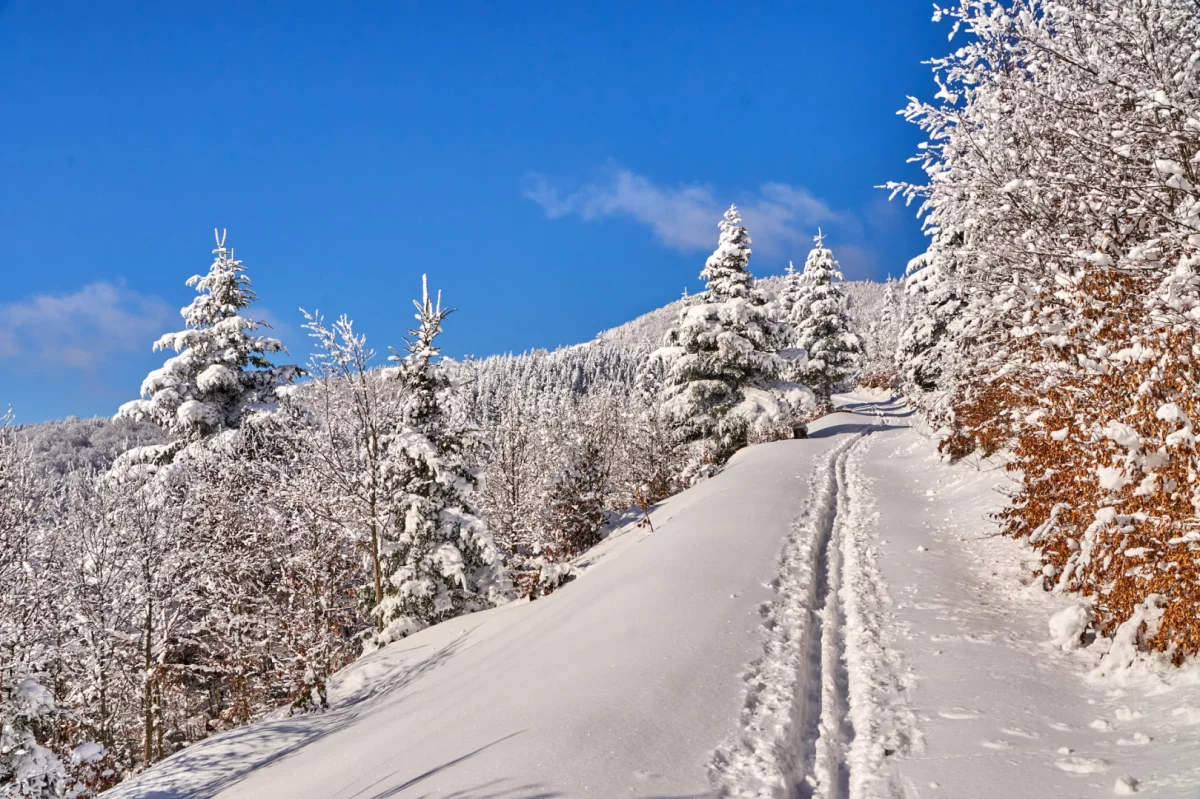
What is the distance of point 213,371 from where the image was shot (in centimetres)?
2034

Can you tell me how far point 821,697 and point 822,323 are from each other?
37384 millimetres

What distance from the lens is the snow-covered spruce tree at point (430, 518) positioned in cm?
1486

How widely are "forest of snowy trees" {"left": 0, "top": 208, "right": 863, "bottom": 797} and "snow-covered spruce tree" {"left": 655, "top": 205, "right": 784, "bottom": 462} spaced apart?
3.9 inches

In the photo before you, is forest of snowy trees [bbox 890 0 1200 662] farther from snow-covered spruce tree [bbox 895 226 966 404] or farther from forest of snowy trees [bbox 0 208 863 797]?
snow-covered spruce tree [bbox 895 226 966 404]

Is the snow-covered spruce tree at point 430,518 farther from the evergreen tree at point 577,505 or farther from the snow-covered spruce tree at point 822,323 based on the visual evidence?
the snow-covered spruce tree at point 822,323

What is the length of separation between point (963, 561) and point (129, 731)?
25.9 meters

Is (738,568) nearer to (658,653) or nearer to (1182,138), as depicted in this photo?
(658,653)

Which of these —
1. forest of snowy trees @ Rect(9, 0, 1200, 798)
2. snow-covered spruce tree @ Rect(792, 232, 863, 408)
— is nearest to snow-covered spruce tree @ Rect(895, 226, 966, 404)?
forest of snowy trees @ Rect(9, 0, 1200, 798)

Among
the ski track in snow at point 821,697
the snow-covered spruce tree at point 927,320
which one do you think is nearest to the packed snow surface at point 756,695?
the ski track in snow at point 821,697

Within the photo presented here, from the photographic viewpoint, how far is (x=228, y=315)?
21.8 metres

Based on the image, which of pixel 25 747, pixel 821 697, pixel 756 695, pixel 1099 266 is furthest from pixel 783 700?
pixel 25 747

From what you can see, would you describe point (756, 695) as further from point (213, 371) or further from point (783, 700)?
point (213, 371)

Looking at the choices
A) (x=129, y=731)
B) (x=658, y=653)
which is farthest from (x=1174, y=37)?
(x=129, y=731)

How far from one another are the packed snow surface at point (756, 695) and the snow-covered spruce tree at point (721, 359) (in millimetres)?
14587
